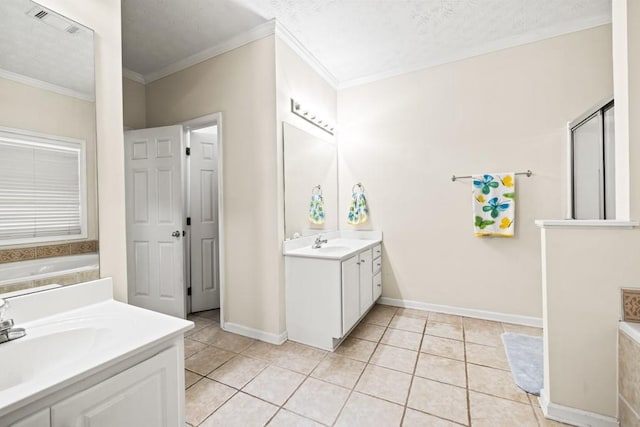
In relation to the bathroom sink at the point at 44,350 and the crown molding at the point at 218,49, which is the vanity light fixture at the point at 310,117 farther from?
the bathroom sink at the point at 44,350

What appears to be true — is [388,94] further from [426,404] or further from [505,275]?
[426,404]

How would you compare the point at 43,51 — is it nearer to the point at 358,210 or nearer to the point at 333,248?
the point at 333,248

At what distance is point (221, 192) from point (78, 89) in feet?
4.57

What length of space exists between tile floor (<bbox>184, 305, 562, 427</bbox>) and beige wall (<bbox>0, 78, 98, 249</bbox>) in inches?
47.8

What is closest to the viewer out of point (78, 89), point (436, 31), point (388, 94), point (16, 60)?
point (16, 60)

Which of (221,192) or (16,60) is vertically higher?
(16,60)

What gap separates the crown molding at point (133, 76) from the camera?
9.51 ft

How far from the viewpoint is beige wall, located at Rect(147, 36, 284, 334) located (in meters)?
2.38

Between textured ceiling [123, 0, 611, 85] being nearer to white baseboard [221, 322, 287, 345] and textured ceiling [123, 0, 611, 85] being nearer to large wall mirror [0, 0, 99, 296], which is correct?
large wall mirror [0, 0, 99, 296]

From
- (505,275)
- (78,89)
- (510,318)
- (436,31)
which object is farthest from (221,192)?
(510,318)

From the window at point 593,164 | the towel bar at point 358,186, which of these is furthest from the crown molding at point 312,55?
the towel bar at point 358,186

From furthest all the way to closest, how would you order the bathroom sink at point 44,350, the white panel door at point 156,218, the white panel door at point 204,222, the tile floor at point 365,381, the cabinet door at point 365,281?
the white panel door at point 204,222
the white panel door at point 156,218
the cabinet door at point 365,281
the tile floor at point 365,381
the bathroom sink at point 44,350

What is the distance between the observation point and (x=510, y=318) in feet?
8.75

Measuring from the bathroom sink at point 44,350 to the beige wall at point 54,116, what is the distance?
40 centimetres
